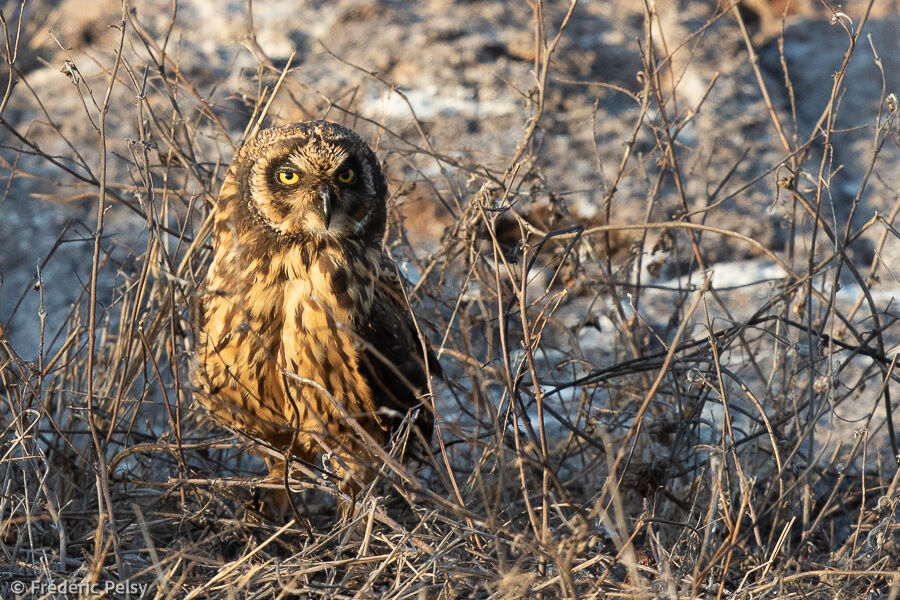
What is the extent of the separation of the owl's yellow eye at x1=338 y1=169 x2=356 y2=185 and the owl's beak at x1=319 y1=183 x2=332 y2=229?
0.07 meters

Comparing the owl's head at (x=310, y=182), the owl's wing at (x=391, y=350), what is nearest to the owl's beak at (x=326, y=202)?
the owl's head at (x=310, y=182)

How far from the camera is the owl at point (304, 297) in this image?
2.62m

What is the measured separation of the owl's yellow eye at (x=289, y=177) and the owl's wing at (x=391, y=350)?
41 centimetres

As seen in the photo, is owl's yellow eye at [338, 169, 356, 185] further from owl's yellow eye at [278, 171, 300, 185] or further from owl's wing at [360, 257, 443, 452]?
owl's wing at [360, 257, 443, 452]

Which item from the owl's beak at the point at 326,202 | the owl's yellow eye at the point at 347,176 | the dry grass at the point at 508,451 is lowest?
the dry grass at the point at 508,451

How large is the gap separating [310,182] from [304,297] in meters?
0.34

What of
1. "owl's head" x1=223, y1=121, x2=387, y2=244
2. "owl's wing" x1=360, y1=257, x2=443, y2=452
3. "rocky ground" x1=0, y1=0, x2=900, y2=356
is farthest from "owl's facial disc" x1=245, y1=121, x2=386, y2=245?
"rocky ground" x1=0, y1=0, x2=900, y2=356

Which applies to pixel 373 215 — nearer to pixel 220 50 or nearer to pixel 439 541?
pixel 439 541

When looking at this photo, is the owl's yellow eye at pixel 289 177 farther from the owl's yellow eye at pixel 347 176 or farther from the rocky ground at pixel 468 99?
the rocky ground at pixel 468 99

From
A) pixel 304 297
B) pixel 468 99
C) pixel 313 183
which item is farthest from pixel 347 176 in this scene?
pixel 468 99

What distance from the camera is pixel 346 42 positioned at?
5.34 metres

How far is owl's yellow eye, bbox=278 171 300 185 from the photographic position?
264 centimetres

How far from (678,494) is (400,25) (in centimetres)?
346

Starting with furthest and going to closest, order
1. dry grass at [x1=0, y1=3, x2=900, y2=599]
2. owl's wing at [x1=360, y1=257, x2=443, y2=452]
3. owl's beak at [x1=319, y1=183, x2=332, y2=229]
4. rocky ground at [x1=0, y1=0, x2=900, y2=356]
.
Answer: rocky ground at [x1=0, y1=0, x2=900, y2=356], owl's wing at [x1=360, y1=257, x2=443, y2=452], owl's beak at [x1=319, y1=183, x2=332, y2=229], dry grass at [x1=0, y1=3, x2=900, y2=599]
